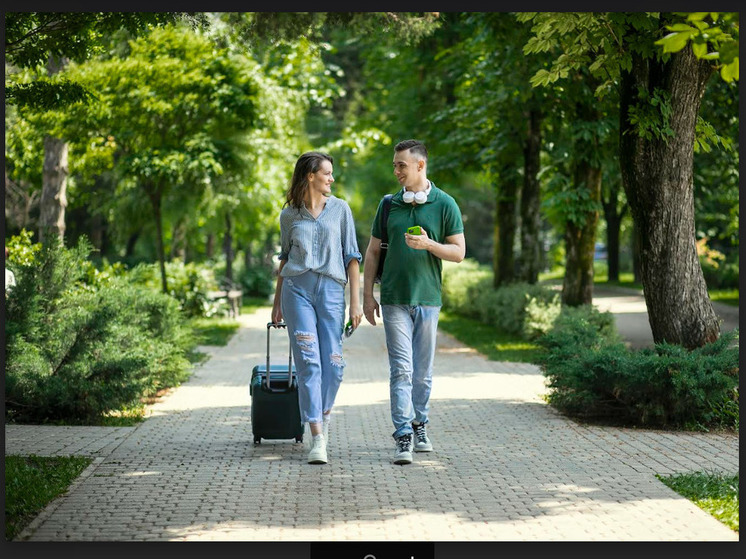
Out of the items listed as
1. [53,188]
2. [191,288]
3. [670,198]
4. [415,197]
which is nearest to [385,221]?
[415,197]

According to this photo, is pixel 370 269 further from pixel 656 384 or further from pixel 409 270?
pixel 656 384

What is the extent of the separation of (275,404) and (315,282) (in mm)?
1080

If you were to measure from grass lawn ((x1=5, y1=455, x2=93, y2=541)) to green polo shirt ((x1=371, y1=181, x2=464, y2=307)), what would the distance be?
239 cm

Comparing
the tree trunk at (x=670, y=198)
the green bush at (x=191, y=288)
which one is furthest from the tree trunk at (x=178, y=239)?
the tree trunk at (x=670, y=198)

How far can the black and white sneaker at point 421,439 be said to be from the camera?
792 cm

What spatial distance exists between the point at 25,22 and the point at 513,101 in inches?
470

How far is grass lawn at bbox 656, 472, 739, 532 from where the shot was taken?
6.02m

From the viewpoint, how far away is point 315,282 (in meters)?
7.45

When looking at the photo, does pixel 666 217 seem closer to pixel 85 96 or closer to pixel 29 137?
pixel 85 96

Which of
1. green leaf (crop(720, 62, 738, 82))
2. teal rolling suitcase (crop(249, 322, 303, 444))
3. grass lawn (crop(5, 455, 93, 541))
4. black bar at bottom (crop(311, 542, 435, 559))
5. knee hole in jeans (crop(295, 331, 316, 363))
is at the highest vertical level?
green leaf (crop(720, 62, 738, 82))

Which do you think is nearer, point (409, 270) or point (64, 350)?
point (409, 270)

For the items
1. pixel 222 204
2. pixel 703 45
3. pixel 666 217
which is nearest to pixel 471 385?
pixel 666 217

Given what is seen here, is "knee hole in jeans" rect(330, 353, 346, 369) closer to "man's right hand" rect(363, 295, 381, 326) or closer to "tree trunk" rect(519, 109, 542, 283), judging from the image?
"man's right hand" rect(363, 295, 381, 326)

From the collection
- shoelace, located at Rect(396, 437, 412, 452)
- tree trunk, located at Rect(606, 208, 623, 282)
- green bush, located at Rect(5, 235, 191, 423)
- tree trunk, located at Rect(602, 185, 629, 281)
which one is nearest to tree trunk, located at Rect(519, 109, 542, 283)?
green bush, located at Rect(5, 235, 191, 423)
